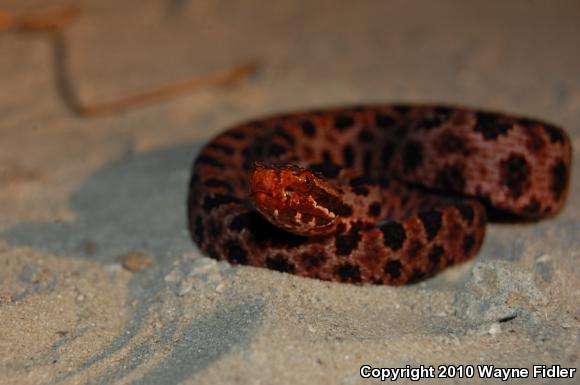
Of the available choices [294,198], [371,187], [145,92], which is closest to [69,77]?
[145,92]

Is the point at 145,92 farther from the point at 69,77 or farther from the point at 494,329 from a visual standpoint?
the point at 494,329

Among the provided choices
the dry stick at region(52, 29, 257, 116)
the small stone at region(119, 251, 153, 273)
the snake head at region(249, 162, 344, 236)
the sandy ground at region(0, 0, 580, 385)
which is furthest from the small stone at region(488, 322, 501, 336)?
the dry stick at region(52, 29, 257, 116)

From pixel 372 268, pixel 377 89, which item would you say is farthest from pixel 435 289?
pixel 377 89

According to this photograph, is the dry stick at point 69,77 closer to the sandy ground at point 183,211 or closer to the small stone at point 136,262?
the sandy ground at point 183,211

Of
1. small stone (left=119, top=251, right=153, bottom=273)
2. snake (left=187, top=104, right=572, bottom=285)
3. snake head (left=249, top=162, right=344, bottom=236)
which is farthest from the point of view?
small stone (left=119, top=251, right=153, bottom=273)

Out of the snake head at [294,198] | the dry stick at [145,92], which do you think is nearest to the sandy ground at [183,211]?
the dry stick at [145,92]

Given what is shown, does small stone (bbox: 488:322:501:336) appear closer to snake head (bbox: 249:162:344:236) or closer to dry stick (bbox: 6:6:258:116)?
snake head (bbox: 249:162:344:236)
